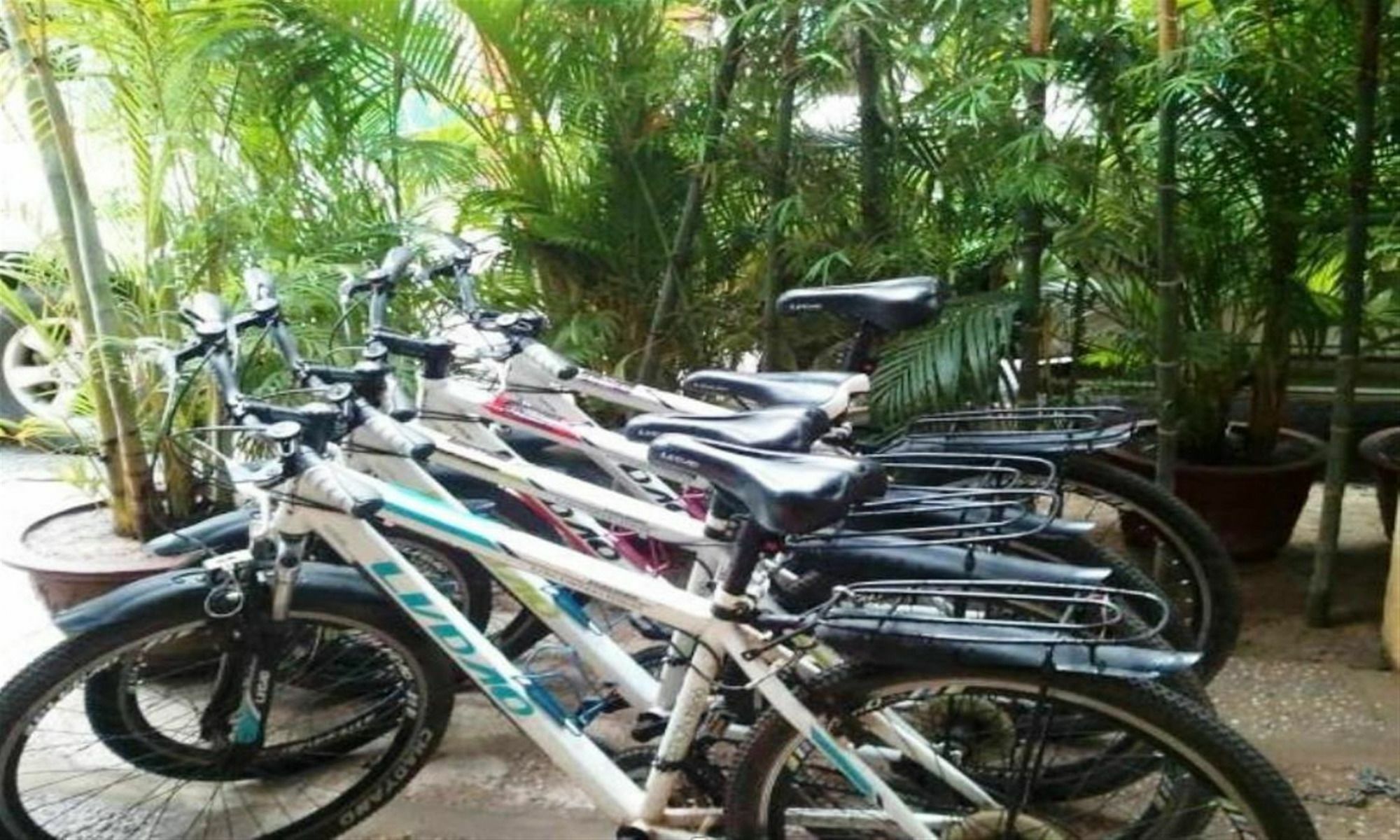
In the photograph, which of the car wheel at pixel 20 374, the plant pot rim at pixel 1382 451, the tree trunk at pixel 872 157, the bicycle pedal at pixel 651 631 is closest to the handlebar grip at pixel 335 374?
the bicycle pedal at pixel 651 631

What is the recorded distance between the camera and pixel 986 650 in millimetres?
1783

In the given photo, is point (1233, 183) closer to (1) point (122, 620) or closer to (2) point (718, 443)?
(2) point (718, 443)

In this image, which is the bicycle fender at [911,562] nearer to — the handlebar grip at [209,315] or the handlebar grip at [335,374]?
the handlebar grip at [335,374]

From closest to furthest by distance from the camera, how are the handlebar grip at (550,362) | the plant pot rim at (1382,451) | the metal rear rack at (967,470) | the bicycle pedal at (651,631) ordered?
the metal rear rack at (967,470) → the bicycle pedal at (651,631) → the handlebar grip at (550,362) → the plant pot rim at (1382,451)

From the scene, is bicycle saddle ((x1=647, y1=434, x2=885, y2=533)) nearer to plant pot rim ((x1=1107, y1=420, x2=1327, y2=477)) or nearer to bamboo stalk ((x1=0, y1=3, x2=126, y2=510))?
bamboo stalk ((x1=0, y1=3, x2=126, y2=510))

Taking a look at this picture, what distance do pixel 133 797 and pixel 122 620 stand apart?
693 mm

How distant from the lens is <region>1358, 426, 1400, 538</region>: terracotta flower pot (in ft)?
11.1

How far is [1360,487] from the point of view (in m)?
4.21

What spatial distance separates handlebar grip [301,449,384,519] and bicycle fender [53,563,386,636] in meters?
0.24

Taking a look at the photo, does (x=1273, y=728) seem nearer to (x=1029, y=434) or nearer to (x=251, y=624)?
(x=1029, y=434)

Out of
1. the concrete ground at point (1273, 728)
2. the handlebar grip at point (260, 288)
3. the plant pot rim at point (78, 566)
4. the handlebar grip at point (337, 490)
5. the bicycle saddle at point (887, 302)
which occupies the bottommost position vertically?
the concrete ground at point (1273, 728)

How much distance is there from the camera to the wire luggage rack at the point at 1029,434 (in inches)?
88.9

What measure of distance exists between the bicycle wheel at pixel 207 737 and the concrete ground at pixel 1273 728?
0.17 metres

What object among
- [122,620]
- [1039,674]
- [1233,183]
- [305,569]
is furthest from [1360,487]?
[122,620]
